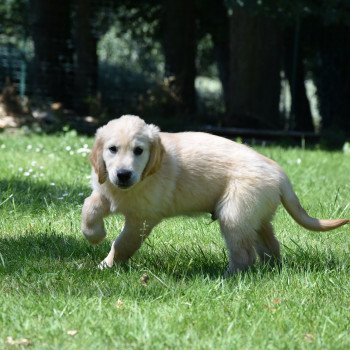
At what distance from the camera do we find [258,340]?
3.78 m

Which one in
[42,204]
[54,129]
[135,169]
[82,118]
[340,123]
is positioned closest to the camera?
[135,169]

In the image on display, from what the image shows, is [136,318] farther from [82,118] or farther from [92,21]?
[92,21]

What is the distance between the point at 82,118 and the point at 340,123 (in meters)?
4.86

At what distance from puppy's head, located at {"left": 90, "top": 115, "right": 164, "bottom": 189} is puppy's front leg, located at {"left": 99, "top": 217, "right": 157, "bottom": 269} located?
0.29 metres

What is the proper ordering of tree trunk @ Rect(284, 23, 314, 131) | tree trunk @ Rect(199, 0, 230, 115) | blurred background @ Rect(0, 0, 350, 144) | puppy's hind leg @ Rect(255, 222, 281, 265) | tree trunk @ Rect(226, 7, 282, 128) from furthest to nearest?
tree trunk @ Rect(199, 0, 230, 115) < tree trunk @ Rect(284, 23, 314, 131) < tree trunk @ Rect(226, 7, 282, 128) < blurred background @ Rect(0, 0, 350, 144) < puppy's hind leg @ Rect(255, 222, 281, 265)

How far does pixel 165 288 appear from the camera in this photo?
14.9 feet

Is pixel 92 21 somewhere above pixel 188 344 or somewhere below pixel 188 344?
above

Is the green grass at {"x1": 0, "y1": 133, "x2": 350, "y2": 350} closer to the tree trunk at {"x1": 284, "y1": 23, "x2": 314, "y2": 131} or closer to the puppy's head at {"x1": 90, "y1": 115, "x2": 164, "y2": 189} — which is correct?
the puppy's head at {"x1": 90, "y1": 115, "x2": 164, "y2": 189}

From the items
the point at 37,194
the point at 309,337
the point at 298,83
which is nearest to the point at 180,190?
the point at 309,337

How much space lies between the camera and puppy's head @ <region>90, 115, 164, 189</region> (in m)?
4.79

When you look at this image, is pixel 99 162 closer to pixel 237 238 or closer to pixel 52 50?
pixel 237 238

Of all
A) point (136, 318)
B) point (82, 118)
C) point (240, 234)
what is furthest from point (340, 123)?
point (136, 318)

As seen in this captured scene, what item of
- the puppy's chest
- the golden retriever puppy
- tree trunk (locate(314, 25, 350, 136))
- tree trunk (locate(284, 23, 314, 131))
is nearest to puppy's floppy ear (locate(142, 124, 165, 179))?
the golden retriever puppy

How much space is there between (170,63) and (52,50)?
2.25 metres
